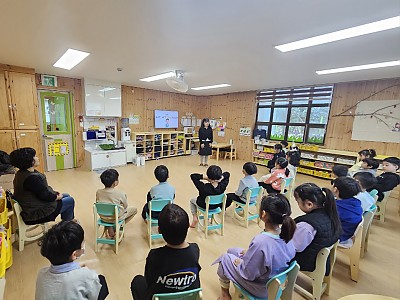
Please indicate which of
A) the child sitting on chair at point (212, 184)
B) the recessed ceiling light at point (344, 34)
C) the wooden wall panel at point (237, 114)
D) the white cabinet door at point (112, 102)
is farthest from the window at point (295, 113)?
the white cabinet door at point (112, 102)

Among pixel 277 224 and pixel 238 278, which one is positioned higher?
pixel 277 224

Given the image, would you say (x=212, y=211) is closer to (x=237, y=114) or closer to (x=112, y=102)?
(x=112, y=102)

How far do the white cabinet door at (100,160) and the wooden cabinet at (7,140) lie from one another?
64.7 inches

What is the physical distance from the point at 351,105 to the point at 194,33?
15.8ft

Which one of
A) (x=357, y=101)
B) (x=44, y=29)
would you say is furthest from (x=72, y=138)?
(x=357, y=101)

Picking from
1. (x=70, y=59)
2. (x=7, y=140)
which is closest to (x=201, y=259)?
Answer: (x=70, y=59)

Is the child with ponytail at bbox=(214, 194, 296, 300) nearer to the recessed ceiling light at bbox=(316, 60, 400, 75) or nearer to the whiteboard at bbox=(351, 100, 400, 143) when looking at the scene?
the recessed ceiling light at bbox=(316, 60, 400, 75)

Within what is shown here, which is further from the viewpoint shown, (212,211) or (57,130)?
(57,130)

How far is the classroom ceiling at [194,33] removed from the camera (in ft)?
6.02

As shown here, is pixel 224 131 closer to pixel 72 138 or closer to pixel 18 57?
pixel 72 138

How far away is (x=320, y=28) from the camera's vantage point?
86.9 inches

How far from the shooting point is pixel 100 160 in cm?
567

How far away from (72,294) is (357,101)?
6397 mm

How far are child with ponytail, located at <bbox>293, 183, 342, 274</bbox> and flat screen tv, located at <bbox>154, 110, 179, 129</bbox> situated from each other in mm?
6482
